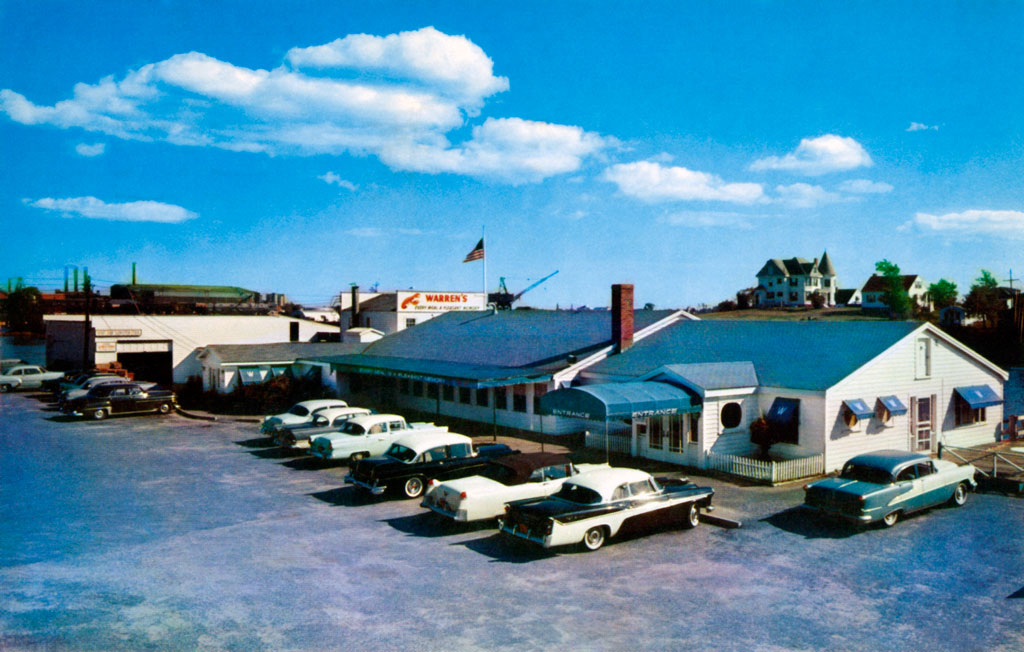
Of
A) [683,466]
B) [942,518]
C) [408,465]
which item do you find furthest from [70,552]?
[942,518]

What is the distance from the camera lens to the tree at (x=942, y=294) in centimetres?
12800

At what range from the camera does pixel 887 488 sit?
14961mm

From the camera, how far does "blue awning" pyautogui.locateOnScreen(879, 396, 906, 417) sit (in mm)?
21688

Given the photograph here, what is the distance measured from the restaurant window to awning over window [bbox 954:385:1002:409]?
15366 millimetres

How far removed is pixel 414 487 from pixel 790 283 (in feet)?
459

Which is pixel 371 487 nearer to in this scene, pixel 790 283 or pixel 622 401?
pixel 622 401

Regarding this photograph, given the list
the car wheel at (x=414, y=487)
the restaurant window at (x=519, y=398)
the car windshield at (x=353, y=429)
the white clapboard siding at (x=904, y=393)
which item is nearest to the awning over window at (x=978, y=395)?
the white clapboard siding at (x=904, y=393)

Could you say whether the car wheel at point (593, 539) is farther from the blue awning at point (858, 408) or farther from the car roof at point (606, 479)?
the blue awning at point (858, 408)

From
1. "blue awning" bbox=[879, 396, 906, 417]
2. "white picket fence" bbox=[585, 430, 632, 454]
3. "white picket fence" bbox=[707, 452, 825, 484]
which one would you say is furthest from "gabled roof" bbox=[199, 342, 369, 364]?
"blue awning" bbox=[879, 396, 906, 417]

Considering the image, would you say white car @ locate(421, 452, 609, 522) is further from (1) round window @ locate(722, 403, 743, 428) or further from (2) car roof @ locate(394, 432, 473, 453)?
(1) round window @ locate(722, 403, 743, 428)

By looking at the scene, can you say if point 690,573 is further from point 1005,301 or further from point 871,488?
point 1005,301

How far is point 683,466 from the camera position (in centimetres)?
2136

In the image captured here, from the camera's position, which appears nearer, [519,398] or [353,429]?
[353,429]

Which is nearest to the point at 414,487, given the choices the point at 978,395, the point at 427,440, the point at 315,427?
the point at 427,440
